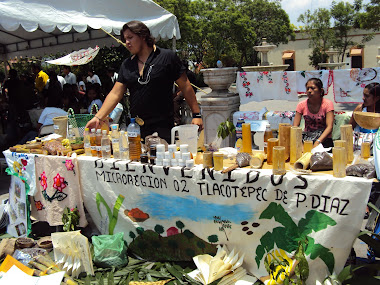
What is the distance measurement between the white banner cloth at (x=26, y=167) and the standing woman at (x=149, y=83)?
0.68 meters

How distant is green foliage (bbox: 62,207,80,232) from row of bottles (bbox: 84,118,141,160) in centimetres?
52

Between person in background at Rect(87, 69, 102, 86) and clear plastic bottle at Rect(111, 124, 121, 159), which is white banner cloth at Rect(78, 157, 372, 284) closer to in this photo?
clear plastic bottle at Rect(111, 124, 121, 159)

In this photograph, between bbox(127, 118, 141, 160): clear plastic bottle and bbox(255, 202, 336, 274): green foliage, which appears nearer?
bbox(255, 202, 336, 274): green foliage

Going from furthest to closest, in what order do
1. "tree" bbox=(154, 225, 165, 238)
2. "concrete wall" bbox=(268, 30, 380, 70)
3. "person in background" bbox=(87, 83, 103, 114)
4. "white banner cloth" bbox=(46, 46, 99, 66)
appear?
"concrete wall" bbox=(268, 30, 380, 70) < "white banner cloth" bbox=(46, 46, 99, 66) < "person in background" bbox=(87, 83, 103, 114) < "tree" bbox=(154, 225, 165, 238)

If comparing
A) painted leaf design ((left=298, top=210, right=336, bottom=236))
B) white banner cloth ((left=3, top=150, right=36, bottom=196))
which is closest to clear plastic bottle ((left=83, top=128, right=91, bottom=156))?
white banner cloth ((left=3, top=150, right=36, bottom=196))

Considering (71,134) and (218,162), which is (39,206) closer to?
(71,134)

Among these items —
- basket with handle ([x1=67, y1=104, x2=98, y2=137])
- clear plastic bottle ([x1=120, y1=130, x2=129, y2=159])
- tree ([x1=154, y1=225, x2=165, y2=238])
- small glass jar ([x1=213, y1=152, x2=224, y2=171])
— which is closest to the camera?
small glass jar ([x1=213, y1=152, x2=224, y2=171])

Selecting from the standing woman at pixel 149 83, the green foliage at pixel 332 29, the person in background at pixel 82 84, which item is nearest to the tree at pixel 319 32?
the green foliage at pixel 332 29

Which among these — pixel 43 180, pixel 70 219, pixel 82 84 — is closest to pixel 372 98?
pixel 70 219

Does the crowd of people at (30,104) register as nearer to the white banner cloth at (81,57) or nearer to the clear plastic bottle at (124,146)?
the white banner cloth at (81,57)

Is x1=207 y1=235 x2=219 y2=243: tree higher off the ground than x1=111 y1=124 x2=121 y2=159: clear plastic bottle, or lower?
lower

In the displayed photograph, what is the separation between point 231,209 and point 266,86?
394 cm

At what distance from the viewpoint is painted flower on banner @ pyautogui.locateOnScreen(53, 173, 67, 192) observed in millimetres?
3387

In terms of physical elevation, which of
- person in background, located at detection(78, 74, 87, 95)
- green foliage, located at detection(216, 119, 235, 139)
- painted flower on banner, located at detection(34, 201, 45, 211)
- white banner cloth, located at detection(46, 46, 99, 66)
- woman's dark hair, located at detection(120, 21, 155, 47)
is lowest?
painted flower on banner, located at detection(34, 201, 45, 211)
